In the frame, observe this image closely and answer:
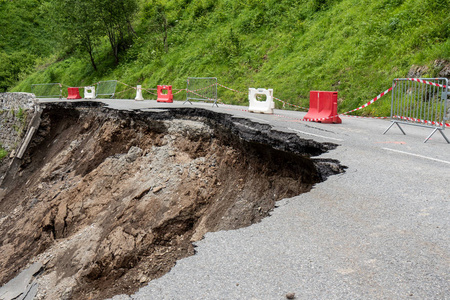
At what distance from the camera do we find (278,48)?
21859mm

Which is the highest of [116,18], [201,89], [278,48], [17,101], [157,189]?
[116,18]

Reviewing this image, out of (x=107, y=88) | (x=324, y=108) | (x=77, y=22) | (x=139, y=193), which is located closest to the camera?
(x=139, y=193)

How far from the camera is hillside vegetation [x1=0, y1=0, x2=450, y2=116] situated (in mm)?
14914

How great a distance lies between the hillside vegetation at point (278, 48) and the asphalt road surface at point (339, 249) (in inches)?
365

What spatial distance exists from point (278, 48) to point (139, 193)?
14.8 m

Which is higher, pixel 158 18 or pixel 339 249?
pixel 158 18

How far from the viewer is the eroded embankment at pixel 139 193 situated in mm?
6578

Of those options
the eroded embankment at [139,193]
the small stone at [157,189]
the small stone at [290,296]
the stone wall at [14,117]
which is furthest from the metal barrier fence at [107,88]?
the small stone at [290,296]

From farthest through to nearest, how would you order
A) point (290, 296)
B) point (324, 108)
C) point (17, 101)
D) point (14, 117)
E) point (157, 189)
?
point (17, 101), point (14, 117), point (324, 108), point (157, 189), point (290, 296)

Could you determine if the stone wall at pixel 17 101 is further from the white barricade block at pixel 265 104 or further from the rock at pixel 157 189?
the rock at pixel 157 189

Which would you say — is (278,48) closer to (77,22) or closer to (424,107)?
(424,107)

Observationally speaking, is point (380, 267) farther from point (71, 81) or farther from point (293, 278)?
point (71, 81)

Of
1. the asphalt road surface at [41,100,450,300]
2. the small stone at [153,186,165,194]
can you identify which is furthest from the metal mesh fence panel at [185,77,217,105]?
the asphalt road surface at [41,100,450,300]

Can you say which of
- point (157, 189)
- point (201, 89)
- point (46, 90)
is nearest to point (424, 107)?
point (157, 189)
